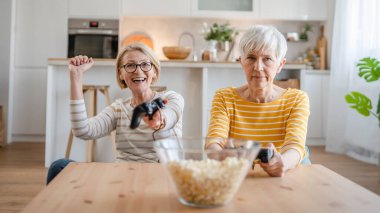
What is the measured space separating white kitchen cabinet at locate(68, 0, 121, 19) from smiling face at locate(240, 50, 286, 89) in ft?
13.7

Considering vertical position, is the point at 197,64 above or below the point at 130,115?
above

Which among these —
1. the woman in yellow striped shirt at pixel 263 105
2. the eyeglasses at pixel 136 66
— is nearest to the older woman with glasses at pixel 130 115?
the eyeglasses at pixel 136 66

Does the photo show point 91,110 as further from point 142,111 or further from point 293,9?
point 293,9

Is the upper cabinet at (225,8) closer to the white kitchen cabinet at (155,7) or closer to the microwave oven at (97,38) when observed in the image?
the white kitchen cabinet at (155,7)

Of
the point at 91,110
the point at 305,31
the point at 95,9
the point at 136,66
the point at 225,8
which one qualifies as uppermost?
the point at 225,8

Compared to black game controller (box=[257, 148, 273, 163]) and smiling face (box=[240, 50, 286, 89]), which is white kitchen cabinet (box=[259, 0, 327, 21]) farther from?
black game controller (box=[257, 148, 273, 163])

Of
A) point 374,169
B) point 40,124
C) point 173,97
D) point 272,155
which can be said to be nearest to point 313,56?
point 374,169

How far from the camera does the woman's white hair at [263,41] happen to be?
1.36 m

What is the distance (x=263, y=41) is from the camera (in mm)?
1354

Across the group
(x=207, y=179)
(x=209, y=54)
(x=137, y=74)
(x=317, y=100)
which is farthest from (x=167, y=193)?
(x=317, y=100)

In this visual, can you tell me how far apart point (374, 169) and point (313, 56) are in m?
2.24

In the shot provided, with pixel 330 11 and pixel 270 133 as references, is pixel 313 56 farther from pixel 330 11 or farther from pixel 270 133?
pixel 270 133

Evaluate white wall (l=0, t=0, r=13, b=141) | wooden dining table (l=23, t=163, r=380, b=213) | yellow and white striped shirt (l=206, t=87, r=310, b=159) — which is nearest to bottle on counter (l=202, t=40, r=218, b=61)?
white wall (l=0, t=0, r=13, b=141)

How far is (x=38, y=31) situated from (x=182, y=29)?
1.82 m
